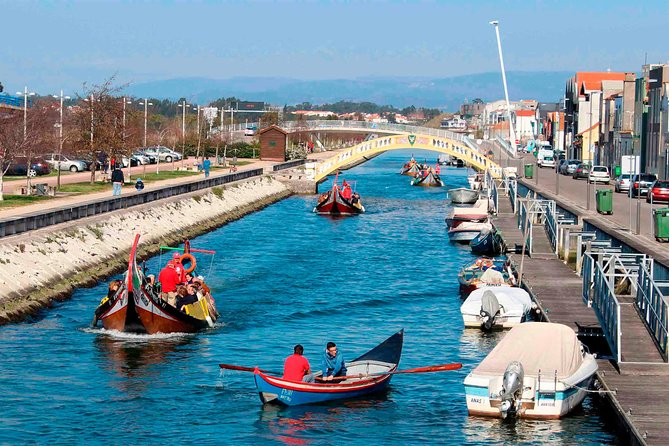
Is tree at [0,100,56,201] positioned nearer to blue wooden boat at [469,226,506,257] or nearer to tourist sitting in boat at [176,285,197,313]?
blue wooden boat at [469,226,506,257]

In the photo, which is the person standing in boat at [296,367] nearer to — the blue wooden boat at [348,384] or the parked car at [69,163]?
the blue wooden boat at [348,384]

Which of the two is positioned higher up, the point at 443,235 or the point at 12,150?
the point at 12,150

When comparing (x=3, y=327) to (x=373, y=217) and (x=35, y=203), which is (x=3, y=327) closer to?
(x=35, y=203)

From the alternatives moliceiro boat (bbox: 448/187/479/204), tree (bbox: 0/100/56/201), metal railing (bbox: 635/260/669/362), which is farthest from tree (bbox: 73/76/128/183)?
metal railing (bbox: 635/260/669/362)

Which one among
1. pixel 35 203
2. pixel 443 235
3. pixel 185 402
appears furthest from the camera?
pixel 443 235

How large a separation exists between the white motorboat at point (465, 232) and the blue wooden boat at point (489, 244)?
12.9 ft

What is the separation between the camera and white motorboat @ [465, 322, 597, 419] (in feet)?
92.2

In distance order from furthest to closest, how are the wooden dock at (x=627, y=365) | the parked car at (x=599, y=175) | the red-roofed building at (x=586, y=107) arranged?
the red-roofed building at (x=586, y=107) → the parked car at (x=599, y=175) → the wooden dock at (x=627, y=365)

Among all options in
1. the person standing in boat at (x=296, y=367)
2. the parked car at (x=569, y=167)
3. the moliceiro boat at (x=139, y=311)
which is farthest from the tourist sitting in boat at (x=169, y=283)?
the parked car at (x=569, y=167)

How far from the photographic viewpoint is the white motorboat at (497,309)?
40.7 metres

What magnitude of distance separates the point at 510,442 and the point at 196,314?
50.7 feet

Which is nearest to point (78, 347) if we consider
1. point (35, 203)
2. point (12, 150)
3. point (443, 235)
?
point (35, 203)

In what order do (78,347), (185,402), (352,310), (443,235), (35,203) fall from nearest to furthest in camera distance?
(185,402)
(78,347)
(352,310)
(35,203)
(443,235)

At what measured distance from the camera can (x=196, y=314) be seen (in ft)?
132
